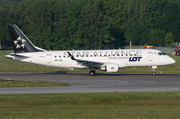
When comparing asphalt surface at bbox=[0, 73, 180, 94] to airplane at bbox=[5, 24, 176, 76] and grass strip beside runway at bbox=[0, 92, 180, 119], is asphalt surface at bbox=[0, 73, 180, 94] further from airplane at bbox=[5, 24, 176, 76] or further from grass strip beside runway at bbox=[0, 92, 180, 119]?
airplane at bbox=[5, 24, 176, 76]

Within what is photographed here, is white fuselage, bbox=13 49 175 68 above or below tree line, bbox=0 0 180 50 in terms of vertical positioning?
below

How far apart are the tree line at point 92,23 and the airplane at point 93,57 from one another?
251 feet

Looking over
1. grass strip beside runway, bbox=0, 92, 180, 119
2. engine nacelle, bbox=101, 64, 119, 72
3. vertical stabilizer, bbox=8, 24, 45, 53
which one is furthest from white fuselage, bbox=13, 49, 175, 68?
grass strip beside runway, bbox=0, 92, 180, 119

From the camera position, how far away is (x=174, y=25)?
133875 millimetres

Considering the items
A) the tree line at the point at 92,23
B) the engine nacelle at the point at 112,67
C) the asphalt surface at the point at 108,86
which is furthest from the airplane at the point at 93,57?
the tree line at the point at 92,23

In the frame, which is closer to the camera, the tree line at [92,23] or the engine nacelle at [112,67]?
the engine nacelle at [112,67]

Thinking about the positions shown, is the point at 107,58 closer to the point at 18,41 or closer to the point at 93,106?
the point at 18,41

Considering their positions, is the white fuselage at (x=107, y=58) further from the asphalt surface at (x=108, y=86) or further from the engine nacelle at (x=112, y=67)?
the asphalt surface at (x=108, y=86)

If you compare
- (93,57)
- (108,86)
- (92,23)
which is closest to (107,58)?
(93,57)

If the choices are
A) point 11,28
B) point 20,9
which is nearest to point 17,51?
point 11,28

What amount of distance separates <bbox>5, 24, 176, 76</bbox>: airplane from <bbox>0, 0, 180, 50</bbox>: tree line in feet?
251

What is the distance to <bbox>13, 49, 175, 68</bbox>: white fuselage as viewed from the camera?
4006 centimetres

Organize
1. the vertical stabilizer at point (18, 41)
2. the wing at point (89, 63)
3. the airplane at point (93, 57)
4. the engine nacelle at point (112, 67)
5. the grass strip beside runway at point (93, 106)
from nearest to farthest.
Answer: the grass strip beside runway at point (93, 106)
the engine nacelle at point (112, 67)
the wing at point (89, 63)
the airplane at point (93, 57)
the vertical stabilizer at point (18, 41)

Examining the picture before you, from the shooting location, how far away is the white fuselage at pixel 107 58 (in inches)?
1577
